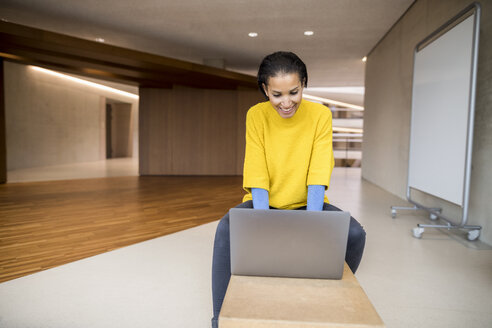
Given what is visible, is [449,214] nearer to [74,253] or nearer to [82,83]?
[74,253]

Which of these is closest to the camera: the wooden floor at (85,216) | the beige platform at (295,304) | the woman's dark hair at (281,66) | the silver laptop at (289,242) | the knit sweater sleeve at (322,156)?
the beige platform at (295,304)

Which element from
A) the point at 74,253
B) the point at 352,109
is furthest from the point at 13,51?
the point at 352,109

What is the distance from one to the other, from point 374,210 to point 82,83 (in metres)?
10.7

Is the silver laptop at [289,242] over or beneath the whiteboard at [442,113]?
beneath

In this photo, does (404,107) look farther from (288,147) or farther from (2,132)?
(2,132)

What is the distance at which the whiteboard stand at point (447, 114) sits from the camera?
2.61m

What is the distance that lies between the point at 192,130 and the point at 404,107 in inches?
208

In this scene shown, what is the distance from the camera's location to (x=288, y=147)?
4.02ft

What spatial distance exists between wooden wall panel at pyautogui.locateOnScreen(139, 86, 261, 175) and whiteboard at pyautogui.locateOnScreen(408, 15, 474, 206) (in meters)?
5.42

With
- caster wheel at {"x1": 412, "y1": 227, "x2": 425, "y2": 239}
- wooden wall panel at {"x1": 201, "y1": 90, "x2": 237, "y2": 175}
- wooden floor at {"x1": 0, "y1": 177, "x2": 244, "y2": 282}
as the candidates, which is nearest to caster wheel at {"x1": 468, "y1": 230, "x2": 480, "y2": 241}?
caster wheel at {"x1": 412, "y1": 227, "x2": 425, "y2": 239}

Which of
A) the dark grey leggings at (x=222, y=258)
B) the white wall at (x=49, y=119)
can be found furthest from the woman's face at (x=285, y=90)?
the white wall at (x=49, y=119)

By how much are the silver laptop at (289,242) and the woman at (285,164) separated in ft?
1.10

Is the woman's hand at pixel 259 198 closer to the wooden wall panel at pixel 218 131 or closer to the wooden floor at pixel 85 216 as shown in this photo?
the wooden floor at pixel 85 216

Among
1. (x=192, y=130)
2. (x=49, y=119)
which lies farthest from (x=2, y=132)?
(x=49, y=119)
